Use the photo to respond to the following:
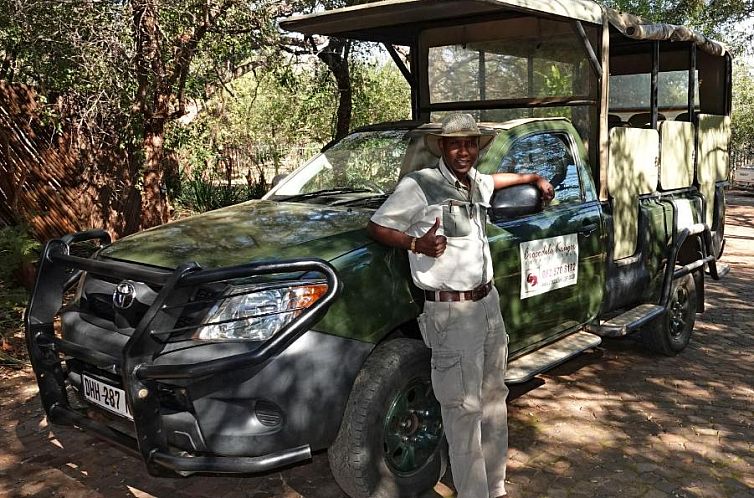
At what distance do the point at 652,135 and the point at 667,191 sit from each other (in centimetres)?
57

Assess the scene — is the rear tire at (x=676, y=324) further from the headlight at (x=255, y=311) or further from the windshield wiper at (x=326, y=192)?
the headlight at (x=255, y=311)

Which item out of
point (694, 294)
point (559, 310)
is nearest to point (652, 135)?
point (694, 294)

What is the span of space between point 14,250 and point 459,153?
17.1 feet

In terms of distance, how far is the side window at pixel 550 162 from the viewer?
447 centimetres

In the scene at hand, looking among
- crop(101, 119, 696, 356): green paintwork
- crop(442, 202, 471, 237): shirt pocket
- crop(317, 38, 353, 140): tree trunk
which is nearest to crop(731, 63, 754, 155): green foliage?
crop(317, 38, 353, 140): tree trunk

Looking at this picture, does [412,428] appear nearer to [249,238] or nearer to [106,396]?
[249,238]

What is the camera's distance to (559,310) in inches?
181

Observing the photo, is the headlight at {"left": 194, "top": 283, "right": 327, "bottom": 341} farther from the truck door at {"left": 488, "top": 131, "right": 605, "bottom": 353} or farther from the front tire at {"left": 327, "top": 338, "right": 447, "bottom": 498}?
the truck door at {"left": 488, "top": 131, "right": 605, "bottom": 353}

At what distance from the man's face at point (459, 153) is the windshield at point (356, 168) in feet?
3.34

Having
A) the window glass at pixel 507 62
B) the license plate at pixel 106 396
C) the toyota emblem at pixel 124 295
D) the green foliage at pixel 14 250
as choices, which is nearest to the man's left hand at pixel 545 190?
the window glass at pixel 507 62

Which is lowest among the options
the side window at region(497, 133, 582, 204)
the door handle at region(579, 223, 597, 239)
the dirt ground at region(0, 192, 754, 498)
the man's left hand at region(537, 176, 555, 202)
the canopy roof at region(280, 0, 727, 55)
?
the dirt ground at region(0, 192, 754, 498)

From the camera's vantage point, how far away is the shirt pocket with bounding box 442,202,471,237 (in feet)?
10.8

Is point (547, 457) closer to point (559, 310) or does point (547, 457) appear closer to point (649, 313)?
point (559, 310)

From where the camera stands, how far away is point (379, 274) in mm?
3430
